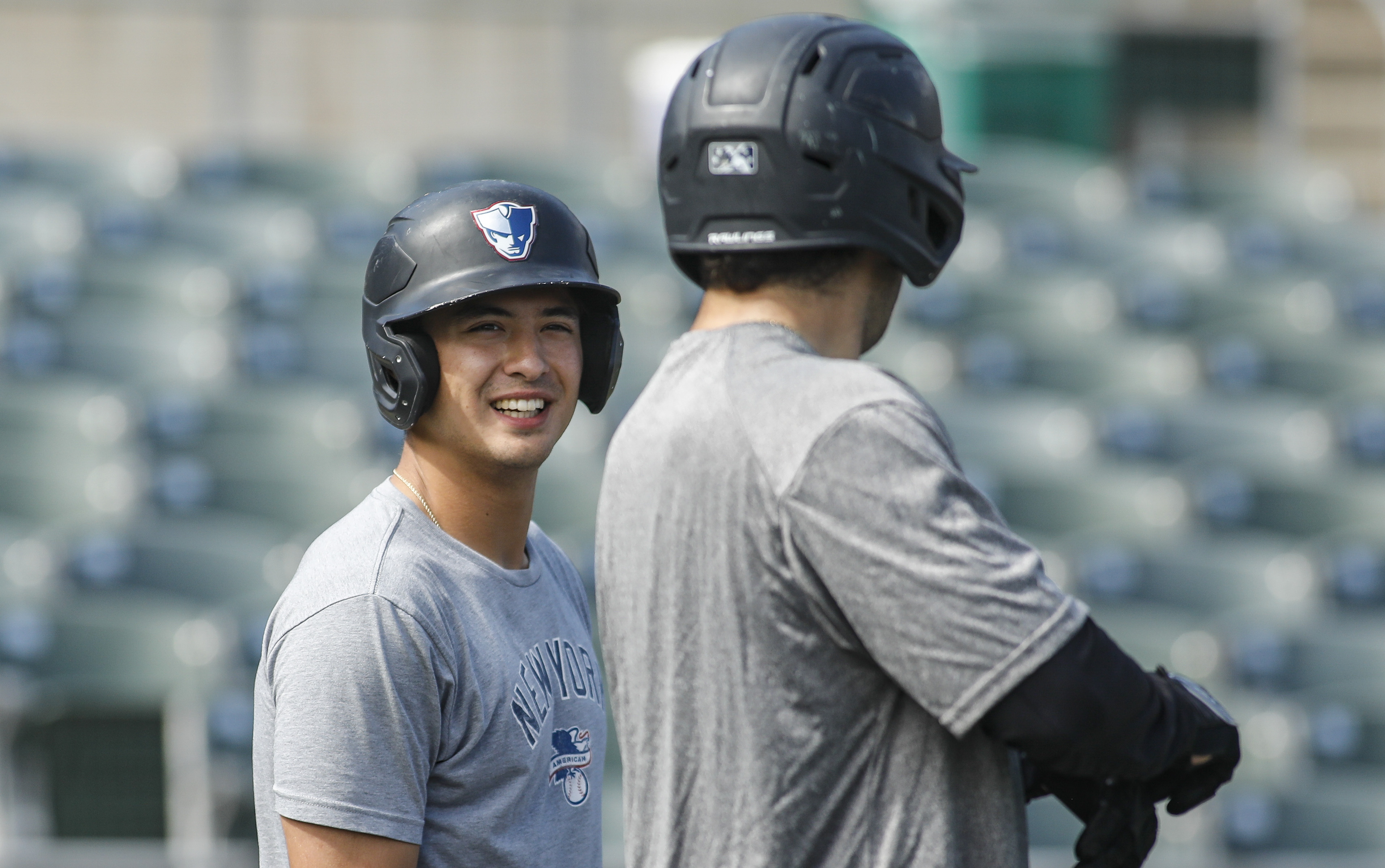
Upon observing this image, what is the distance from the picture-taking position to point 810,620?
1.41 metres

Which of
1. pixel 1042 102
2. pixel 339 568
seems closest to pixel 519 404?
pixel 339 568

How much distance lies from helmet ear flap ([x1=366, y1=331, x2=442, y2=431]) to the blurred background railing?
2.63m

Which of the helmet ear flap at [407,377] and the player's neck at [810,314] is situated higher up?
the player's neck at [810,314]

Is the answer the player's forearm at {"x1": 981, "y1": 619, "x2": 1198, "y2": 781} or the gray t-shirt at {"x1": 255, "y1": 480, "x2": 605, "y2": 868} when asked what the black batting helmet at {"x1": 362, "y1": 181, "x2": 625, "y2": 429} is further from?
the player's forearm at {"x1": 981, "y1": 619, "x2": 1198, "y2": 781}

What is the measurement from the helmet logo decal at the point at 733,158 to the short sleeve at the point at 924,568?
31cm

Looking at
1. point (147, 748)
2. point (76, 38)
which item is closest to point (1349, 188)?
point (76, 38)

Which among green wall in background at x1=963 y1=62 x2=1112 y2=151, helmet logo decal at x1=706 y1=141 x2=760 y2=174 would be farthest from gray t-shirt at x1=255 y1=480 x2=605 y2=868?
green wall in background at x1=963 y1=62 x2=1112 y2=151

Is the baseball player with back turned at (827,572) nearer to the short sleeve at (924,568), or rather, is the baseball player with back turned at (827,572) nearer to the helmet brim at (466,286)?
the short sleeve at (924,568)

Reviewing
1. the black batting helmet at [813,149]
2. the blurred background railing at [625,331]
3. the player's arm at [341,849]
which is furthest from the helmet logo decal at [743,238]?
the blurred background railing at [625,331]

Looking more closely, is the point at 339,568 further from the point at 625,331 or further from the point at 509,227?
the point at 625,331

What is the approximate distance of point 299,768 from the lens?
1.54m

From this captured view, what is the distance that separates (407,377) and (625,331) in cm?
499

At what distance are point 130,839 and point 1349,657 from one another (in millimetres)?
4010

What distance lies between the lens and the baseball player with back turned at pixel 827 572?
1.33 m
